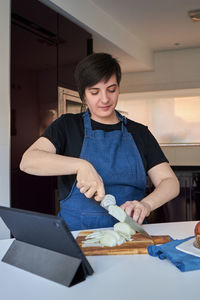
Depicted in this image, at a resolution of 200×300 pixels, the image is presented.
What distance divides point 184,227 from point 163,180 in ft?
0.80

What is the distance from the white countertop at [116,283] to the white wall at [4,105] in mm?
1405

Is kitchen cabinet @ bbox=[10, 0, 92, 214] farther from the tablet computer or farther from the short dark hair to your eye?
the tablet computer

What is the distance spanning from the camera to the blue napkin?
906mm

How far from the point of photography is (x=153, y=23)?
13.6 ft

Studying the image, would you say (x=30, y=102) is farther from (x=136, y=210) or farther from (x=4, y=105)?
(x=136, y=210)

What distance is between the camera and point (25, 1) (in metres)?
2.60

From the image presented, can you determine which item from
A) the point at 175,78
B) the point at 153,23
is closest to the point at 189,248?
the point at 153,23

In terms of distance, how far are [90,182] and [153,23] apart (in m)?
3.42

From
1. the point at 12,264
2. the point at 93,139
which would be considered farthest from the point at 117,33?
the point at 12,264

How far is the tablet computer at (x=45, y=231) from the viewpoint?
0.78 metres

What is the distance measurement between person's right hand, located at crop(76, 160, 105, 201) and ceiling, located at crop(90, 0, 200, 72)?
276 centimetres

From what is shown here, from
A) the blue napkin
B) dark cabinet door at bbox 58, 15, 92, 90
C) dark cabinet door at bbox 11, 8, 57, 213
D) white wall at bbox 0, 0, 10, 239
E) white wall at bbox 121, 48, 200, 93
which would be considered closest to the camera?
the blue napkin

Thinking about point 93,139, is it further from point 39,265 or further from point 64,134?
point 39,265

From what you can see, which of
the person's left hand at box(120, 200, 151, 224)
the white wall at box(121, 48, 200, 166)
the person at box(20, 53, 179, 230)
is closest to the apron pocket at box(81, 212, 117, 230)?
the person at box(20, 53, 179, 230)
